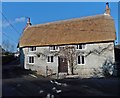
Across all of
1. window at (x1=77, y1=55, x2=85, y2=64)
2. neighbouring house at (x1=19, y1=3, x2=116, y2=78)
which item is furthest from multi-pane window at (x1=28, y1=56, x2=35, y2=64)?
window at (x1=77, y1=55, x2=85, y2=64)

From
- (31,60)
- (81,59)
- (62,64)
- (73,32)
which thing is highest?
(73,32)

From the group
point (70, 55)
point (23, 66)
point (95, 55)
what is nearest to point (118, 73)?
point (95, 55)

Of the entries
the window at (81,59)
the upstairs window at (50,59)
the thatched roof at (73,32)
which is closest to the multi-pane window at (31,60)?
the thatched roof at (73,32)

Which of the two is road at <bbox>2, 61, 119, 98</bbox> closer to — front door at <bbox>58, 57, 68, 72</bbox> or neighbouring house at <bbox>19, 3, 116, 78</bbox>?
neighbouring house at <bbox>19, 3, 116, 78</bbox>

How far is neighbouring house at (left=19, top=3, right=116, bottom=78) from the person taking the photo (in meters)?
29.8

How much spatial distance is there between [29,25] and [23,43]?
23.0 ft

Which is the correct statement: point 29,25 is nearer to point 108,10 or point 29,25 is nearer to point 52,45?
point 52,45

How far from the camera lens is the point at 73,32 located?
112ft

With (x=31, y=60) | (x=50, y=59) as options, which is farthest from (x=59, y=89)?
(x=31, y=60)

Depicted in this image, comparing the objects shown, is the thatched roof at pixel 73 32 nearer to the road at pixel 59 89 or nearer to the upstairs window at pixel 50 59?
the upstairs window at pixel 50 59

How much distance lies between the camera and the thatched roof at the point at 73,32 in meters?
31.2

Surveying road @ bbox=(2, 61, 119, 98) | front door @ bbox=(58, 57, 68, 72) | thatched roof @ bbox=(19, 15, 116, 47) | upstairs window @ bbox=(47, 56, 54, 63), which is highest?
thatched roof @ bbox=(19, 15, 116, 47)

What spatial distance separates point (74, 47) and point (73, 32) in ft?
11.1

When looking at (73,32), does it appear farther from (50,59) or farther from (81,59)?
(50,59)
